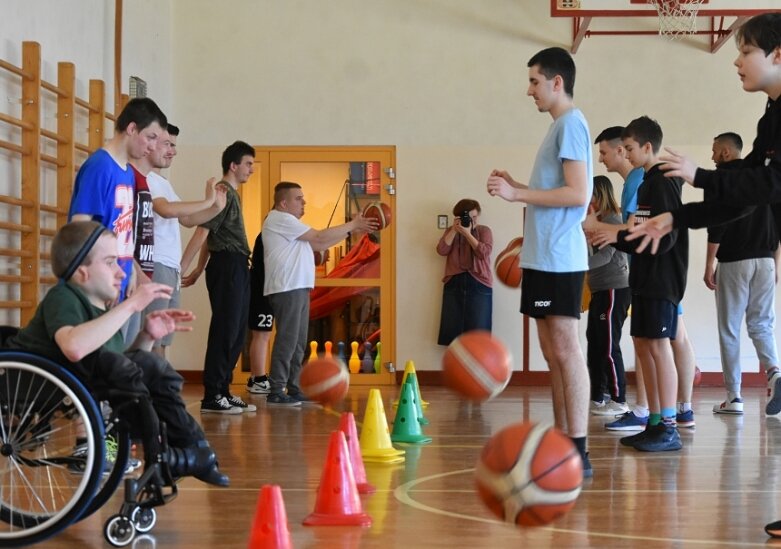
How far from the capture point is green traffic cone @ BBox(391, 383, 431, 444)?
516cm

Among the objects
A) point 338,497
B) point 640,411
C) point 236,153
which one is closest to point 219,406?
point 236,153

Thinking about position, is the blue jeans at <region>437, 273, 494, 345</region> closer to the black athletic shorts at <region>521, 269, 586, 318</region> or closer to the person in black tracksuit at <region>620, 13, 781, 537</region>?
the black athletic shorts at <region>521, 269, 586, 318</region>

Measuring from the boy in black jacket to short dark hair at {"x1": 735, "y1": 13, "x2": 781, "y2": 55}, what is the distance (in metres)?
1.63

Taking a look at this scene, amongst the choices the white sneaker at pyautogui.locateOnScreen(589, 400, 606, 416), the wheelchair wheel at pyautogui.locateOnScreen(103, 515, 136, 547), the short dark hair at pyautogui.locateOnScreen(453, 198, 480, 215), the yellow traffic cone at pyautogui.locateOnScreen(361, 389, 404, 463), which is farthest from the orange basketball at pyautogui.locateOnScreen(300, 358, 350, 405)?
the short dark hair at pyautogui.locateOnScreen(453, 198, 480, 215)

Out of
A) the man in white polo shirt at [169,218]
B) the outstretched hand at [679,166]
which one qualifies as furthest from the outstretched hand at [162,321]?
the man in white polo shirt at [169,218]

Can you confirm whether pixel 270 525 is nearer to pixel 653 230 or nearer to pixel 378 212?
pixel 653 230

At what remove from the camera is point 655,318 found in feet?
15.7

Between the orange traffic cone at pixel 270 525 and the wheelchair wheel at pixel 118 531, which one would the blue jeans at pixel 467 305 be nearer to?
the wheelchair wheel at pixel 118 531

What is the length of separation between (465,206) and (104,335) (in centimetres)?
648

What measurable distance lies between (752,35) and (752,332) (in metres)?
3.84

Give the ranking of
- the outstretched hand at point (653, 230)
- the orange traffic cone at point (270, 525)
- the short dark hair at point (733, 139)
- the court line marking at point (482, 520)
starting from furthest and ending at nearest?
1. the short dark hair at point (733, 139)
2. the outstretched hand at point (653, 230)
3. the court line marking at point (482, 520)
4. the orange traffic cone at point (270, 525)

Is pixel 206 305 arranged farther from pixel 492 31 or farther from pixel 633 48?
pixel 633 48

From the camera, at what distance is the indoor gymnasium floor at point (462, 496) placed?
2945 mm

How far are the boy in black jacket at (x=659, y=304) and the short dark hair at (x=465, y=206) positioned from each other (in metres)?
4.07
